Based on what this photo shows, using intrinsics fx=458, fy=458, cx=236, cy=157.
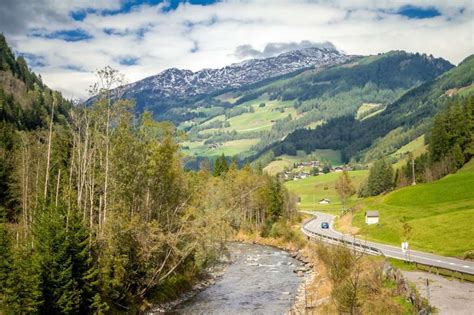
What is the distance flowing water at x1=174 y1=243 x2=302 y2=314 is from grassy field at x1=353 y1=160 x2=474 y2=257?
17.0 meters

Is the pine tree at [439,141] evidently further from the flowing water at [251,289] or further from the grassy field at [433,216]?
the flowing water at [251,289]

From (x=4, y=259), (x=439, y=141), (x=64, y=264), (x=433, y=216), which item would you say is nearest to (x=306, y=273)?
(x=433, y=216)

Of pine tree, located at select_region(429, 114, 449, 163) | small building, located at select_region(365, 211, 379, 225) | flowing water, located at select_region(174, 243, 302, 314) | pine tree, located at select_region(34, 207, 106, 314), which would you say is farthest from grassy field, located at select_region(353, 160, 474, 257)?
pine tree, located at select_region(34, 207, 106, 314)

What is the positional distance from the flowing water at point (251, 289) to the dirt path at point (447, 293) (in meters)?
15.0

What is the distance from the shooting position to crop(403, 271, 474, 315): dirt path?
35344mm

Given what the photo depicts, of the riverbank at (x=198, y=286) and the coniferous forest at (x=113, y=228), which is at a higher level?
the coniferous forest at (x=113, y=228)

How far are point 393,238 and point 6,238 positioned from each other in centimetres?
7078

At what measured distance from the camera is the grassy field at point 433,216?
234 feet

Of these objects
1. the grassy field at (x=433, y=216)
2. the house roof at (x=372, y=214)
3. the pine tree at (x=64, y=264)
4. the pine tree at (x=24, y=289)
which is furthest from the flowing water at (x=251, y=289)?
the house roof at (x=372, y=214)

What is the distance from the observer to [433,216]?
88.1 meters

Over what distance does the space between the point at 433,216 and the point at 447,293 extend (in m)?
50.7

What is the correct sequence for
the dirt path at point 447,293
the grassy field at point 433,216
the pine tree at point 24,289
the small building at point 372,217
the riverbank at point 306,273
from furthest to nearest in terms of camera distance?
the small building at point 372,217 → the grassy field at point 433,216 → the riverbank at point 306,273 → the pine tree at point 24,289 → the dirt path at point 447,293

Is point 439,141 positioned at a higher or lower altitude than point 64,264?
higher

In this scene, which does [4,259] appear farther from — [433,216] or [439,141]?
[439,141]
